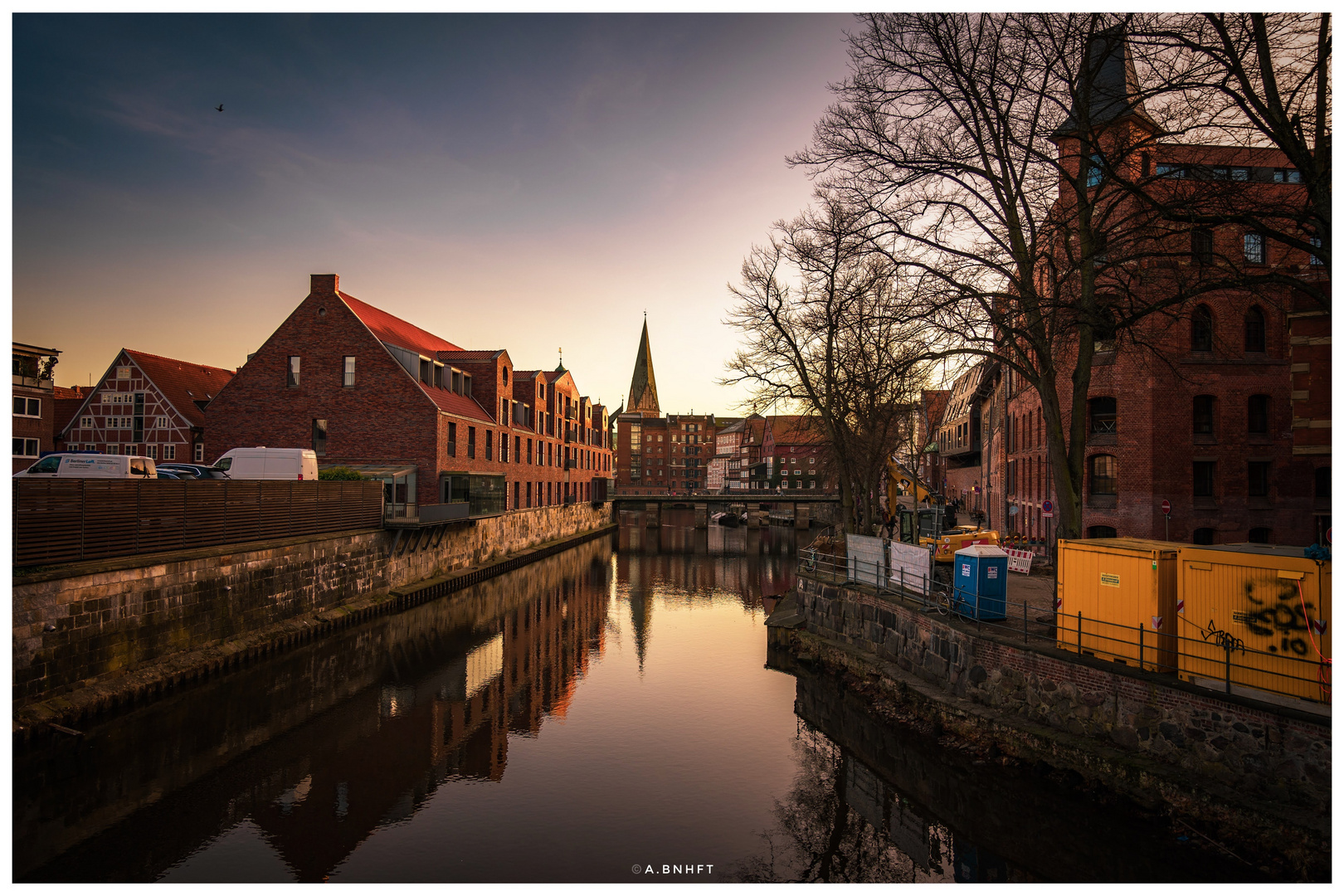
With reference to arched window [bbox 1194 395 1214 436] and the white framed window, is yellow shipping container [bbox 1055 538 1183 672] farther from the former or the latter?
the white framed window

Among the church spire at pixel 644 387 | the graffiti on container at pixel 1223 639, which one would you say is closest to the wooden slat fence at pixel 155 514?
the graffiti on container at pixel 1223 639

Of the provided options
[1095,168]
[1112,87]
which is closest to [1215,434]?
[1112,87]

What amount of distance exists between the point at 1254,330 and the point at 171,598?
32.3 meters

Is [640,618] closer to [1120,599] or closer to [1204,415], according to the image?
[1120,599]

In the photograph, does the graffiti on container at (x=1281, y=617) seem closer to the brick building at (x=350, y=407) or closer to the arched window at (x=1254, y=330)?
the arched window at (x=1254, y=330)

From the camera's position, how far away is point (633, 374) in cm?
14838

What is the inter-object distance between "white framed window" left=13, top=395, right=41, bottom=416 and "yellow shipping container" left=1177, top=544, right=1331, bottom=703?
46363mm

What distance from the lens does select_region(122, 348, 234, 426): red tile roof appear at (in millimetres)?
38531

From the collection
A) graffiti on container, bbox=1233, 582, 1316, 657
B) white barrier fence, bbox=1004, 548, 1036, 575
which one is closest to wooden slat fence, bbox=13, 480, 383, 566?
graffiti on container, bbox=1233, 582, 1316, 657

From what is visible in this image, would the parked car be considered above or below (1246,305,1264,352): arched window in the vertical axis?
below

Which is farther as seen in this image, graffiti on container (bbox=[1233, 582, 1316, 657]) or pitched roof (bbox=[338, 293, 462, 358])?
pitched roof (bbox=[338, 293, 462, 358])

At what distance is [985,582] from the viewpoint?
14062 mm
